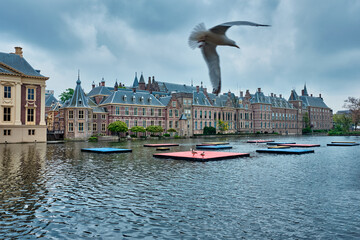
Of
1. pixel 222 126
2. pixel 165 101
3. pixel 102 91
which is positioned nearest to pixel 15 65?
pixel 102 91

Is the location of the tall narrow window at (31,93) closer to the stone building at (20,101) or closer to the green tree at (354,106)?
the stone building at (20,101)

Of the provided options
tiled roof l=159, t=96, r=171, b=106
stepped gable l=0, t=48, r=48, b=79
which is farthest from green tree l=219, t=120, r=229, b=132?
stepped gable l=0, t=48, r=48, b=79

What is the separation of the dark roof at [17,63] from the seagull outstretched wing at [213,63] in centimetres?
5469

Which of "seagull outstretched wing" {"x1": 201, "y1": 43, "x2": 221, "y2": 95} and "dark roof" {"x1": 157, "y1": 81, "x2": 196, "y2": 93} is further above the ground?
"dark roof" {"x1": 157, "y1": 81, "x2": 196, "y2": 93}

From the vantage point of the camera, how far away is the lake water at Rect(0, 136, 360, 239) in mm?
8500

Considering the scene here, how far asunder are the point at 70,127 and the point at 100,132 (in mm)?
9081

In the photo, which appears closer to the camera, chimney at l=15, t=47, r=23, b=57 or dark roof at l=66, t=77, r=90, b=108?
chimney at l=15, t=47, r=23, b=57

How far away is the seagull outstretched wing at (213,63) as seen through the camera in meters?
4.43

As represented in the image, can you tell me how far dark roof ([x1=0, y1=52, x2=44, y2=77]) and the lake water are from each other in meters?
40.1

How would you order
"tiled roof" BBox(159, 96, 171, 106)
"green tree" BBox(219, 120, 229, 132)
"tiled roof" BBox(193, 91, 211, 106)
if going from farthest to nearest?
"green tree" BBox(219, 120, 229, 132) < "tiled roof" BBox(193, 91, 211, 106) < "tiled roof" BBox(159, 96, 171, 106)

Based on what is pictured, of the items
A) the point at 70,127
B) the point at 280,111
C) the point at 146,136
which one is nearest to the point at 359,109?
the point at 280,111

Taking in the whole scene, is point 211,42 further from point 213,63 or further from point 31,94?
point 31,94

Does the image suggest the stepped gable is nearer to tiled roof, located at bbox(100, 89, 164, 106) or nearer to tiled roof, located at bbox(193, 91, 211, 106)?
tiled roof, located at bbox(100, 89, 164, 106)

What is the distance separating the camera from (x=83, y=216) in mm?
9805
